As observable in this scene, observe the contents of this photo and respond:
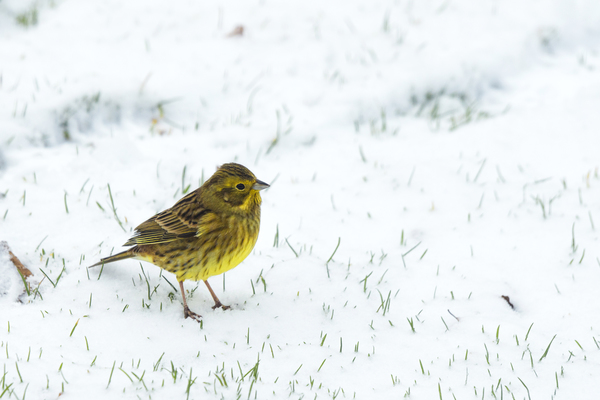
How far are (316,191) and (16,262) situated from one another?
3.09 metres

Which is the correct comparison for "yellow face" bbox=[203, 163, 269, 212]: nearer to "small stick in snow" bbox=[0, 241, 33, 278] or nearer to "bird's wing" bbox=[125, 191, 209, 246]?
"bird's wing" bbox=[125, 191, 209, 246]

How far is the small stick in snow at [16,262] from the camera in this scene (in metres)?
4.57

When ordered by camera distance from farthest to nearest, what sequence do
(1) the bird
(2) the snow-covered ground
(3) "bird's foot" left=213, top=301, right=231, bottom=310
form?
1. (3) "bird's foot" left=213, top=301, right=231, bottom=310
2. (1) the bird
3. (2) the snow-covered ground

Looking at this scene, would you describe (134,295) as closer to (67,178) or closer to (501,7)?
(67,178)

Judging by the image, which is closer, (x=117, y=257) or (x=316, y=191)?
(x=117, y=257)

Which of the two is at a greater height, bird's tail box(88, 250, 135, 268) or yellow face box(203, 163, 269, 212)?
yellow face box(203, 163, 269, 212)

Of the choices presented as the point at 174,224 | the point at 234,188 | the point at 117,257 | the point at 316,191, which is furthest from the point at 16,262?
the point at 316,191

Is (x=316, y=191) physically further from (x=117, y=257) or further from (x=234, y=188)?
(x=117, y=257)

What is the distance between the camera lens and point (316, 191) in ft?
21.2

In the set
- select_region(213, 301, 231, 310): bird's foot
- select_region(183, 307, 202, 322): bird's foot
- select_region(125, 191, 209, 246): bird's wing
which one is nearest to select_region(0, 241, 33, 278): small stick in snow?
select_region(125, 191, 209, 246): bird's wing

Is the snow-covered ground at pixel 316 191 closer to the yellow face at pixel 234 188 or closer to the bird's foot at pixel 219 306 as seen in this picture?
the bird's foot at pixel 219 306

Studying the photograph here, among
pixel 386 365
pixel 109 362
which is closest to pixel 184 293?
pixel 109 362

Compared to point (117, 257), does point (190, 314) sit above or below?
below

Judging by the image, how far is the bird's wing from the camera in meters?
4.48
